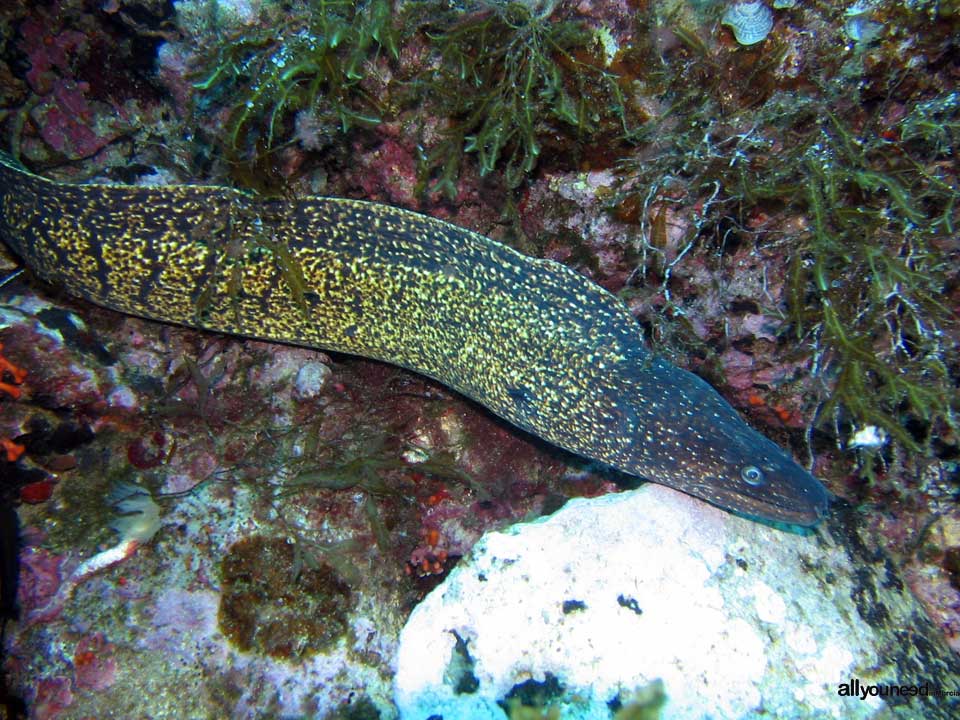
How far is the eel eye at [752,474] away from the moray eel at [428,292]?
2 centimetres

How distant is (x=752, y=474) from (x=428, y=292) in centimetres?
237

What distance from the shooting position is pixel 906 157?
8.50 ft

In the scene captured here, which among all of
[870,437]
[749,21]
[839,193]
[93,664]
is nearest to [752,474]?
[870,437]

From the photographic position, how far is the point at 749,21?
8.48 ft

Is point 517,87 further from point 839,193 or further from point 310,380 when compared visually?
point 310,380

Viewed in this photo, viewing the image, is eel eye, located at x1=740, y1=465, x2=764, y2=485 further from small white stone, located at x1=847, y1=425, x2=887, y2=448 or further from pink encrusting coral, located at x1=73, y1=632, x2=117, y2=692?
pink encrusting coral, located at x1=73, y1=632, x2=117, y2=692

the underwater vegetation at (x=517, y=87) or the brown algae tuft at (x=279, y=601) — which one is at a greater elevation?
the underwater vegetation at (x=517, y=87)

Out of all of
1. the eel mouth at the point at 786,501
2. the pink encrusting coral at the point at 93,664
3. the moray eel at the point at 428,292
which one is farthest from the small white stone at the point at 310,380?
the eel mouth at the point at 786,501

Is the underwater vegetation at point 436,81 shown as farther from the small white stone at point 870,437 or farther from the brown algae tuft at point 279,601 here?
the brown algae tuft at point 279,601

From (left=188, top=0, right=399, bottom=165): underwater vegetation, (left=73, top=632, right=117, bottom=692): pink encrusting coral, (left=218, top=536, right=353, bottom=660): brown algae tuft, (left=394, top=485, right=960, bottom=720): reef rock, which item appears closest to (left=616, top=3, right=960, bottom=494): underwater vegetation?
(left=394, top=485, right=960, bottom=720): reef rock

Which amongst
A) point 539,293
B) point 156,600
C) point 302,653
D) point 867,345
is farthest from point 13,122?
point 867,345

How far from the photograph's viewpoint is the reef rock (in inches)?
109

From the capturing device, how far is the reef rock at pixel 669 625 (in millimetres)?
2766

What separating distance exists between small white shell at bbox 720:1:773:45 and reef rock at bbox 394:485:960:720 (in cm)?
275
